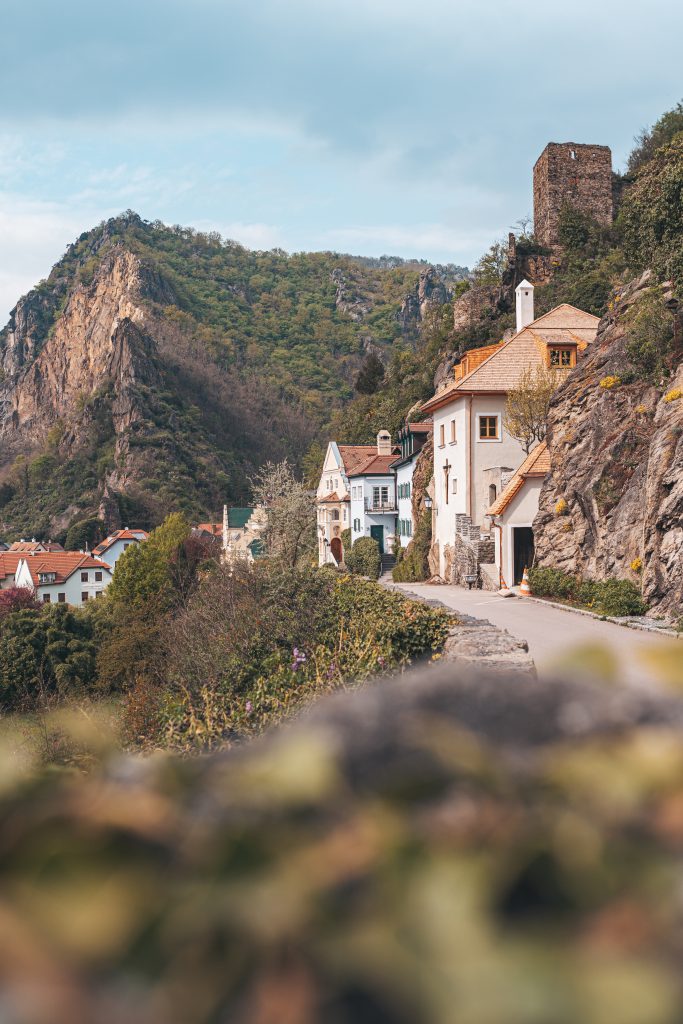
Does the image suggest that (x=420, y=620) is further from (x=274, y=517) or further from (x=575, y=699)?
(x=274, y=517)

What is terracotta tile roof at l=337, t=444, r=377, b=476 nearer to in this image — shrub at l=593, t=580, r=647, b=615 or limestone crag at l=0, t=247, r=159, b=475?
shrub at l=593, t=580, r=647, b=615

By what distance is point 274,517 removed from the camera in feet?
119

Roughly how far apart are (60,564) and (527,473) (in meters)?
52.3

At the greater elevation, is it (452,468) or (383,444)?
(383,444)

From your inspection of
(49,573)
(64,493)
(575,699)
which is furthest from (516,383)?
(64,493)

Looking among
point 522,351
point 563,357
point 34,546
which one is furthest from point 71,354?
point 563,357

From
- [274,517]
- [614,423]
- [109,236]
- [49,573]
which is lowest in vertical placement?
[49,573]

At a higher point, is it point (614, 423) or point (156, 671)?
point (614, 423)

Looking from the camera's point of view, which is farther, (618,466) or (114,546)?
(114,546)

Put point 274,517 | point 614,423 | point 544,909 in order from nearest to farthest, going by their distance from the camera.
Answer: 1. point 544,909
2. point 614,423
3. point 274,517

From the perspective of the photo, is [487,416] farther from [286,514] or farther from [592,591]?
[592,591]

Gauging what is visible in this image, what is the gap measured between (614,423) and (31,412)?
469ft

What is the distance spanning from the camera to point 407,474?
46062mm

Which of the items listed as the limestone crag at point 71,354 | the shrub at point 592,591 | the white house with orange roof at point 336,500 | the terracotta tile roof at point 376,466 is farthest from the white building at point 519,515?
the limestone crag at point 71,354
